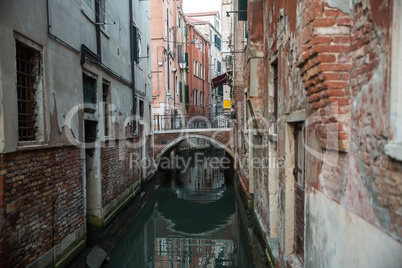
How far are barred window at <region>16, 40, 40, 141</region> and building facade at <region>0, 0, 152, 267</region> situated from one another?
0.01 m

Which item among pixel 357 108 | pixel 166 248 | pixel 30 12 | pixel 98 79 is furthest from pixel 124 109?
pixel 357 108

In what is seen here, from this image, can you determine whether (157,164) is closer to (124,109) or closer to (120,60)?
(124,109)

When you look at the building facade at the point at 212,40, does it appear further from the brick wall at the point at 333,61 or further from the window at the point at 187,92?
the brick wall at the point at 333,61

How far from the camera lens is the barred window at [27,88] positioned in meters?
4.16

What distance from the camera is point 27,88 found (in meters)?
4.33

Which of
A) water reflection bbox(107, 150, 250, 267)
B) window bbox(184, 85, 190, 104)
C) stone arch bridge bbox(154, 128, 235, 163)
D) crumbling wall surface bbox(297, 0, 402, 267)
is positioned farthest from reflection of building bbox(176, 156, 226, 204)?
crumbling wall surface bbox(297, 0, 402, 267)

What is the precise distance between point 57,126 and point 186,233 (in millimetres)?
4592

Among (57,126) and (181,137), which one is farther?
(181,137)

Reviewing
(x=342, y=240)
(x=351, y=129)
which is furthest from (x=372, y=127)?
(x=342, y=240)

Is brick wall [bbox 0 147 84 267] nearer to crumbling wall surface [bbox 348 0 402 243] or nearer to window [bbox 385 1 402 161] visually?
crumbling wall surface [bbox 348 0 402 243]

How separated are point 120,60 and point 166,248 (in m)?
5.26

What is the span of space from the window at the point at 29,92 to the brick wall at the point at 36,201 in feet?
0.99

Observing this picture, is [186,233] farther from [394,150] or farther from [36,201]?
[394,150]

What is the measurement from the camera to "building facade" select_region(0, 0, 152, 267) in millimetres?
3746
